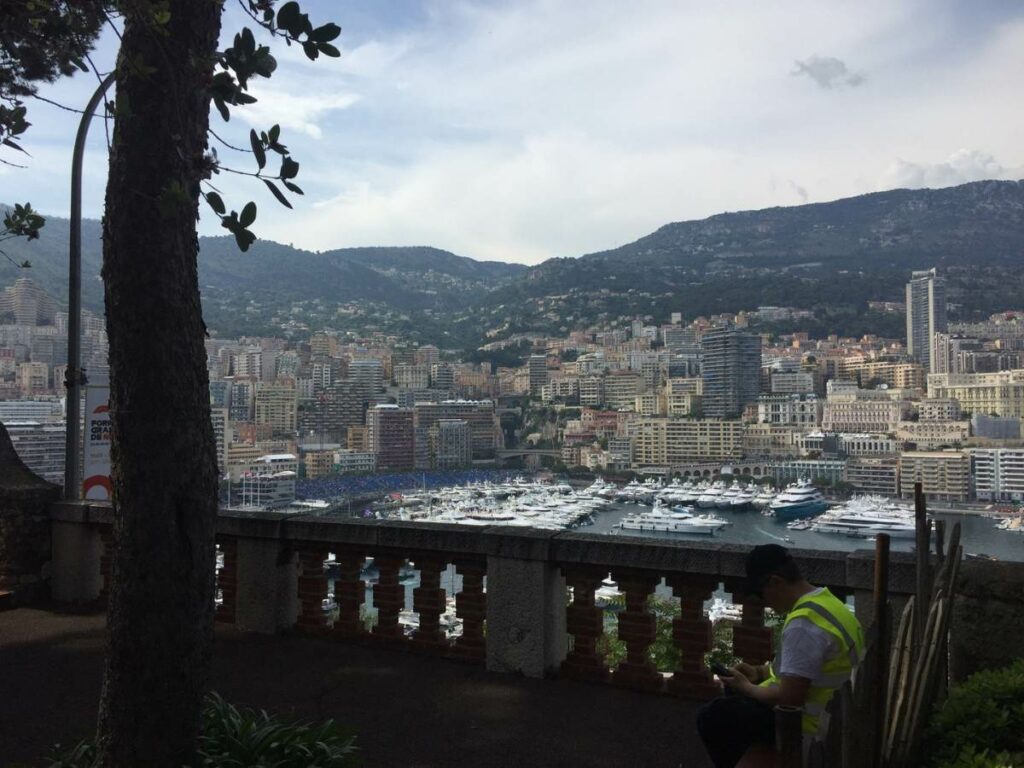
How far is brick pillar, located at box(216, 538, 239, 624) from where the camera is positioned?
18.5ft

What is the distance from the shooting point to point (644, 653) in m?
4.34

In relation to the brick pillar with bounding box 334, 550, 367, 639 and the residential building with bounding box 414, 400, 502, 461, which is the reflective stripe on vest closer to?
the brick pillar with bounding box 334, 550, 367, 639

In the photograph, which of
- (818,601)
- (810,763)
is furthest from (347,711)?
(810,763)

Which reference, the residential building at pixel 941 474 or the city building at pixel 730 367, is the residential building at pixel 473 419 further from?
the residential building at pixel 941 474

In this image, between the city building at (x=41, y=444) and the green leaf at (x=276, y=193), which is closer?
the green leaf at (x=276, y=193)

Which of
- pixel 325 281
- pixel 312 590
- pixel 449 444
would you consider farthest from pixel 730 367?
pixel 312 590

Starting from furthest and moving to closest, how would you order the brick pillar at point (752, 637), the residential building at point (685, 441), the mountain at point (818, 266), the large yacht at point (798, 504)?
the mountain at point (818, 266), the residential building at point (685, 441), the large yacht at point (798, 504), the brick pillar at point (752, 637)

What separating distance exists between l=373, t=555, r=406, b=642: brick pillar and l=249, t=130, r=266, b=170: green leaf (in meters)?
2.98

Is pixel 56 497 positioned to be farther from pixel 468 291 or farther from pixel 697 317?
pixel 468 291

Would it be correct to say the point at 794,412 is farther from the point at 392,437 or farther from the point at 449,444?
the point at 392,437

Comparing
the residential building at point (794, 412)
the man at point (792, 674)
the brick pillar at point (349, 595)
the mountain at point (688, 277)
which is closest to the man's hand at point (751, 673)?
the man at point (792, 674)

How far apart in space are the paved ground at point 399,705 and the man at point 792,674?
2.52ft

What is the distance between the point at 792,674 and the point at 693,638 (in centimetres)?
154

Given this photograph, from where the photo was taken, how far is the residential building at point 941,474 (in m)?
53.0
